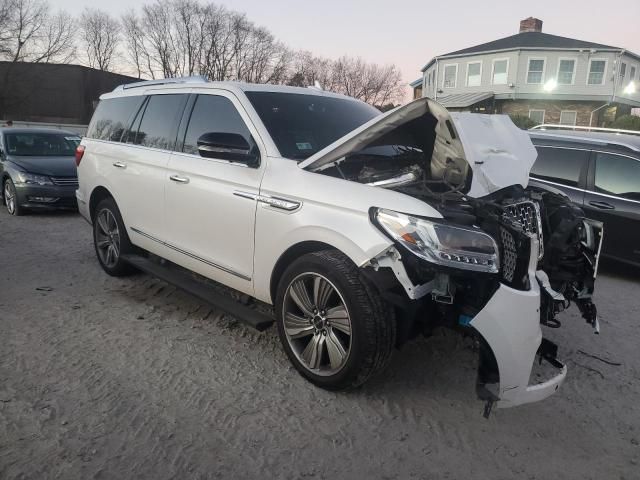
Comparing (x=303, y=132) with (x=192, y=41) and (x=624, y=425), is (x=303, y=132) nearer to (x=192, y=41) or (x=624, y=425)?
(x=624, y=425)

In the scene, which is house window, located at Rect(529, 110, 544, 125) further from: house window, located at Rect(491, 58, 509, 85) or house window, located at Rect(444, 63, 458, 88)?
house window, located at Rect(444, 63, 458, 88)

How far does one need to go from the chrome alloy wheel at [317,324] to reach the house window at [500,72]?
3659cm

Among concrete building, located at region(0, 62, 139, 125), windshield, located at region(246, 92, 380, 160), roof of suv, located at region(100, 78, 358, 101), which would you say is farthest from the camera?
concrete building, located at region(0, 62, 139, 125)

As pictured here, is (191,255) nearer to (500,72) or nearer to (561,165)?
(561,165)

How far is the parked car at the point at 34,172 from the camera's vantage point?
8.77 metres

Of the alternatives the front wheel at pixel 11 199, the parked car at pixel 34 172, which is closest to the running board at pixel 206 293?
the parked car at pixel 34 172

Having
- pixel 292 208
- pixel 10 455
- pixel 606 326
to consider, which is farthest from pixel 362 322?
pixel 606 326

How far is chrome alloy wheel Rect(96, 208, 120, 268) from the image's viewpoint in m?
5.33

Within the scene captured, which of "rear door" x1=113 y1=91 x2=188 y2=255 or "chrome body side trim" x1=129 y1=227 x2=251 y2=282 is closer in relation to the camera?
"chrome body side trim" x1=129 y1=227 x2=251 y2=282

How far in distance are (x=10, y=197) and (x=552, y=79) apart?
3482 centimetres

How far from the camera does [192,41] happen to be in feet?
180

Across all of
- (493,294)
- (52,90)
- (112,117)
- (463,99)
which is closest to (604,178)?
(493,294)

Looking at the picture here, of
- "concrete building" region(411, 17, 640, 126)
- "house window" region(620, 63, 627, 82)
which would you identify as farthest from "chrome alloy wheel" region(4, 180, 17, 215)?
"house window" region(620, 63, 627, 82)

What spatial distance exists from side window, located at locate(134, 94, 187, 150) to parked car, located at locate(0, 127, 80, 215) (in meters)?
4.79
